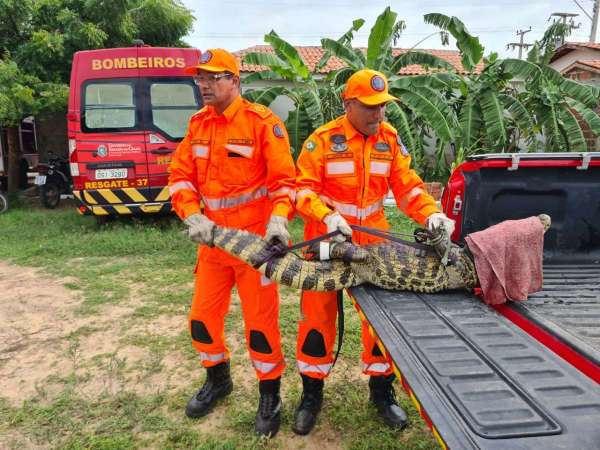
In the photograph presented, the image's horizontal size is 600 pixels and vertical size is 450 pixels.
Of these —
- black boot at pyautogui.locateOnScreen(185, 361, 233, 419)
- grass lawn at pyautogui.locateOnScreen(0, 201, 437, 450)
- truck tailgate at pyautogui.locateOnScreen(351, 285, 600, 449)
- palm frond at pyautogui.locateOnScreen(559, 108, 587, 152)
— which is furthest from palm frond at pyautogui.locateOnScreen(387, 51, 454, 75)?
black boot at pyautogui.locateOnScreen(185, 361, 233, 419)

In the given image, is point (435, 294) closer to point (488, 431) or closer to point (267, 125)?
point (488, 431)

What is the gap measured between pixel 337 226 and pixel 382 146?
22.0 inches

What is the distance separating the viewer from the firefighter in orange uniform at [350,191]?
2299mm

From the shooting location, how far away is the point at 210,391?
2.71m

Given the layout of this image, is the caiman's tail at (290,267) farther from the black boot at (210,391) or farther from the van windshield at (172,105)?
the van windshield at (172,105)

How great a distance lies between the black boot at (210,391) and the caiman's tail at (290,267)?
90cm

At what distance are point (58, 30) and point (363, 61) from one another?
19.2 ft

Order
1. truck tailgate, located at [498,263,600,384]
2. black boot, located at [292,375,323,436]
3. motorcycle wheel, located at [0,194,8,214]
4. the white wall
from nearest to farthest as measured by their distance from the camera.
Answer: truck tailgate, located at [498,263,600,384] → black boot, located at [292,375,323,436] → motorcycle wheel, located at [0,194,8,214] → the white wall

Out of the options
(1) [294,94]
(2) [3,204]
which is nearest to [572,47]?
(1) [294,94]

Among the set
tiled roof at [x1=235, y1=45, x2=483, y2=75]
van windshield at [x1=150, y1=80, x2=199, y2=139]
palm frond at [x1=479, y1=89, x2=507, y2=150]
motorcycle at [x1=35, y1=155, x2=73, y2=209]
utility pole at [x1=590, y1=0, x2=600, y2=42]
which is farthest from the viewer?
utility pole at [x1=590, y1=0, x2=600, y2=42]

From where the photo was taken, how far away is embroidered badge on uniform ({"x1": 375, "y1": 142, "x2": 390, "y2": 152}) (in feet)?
7.86

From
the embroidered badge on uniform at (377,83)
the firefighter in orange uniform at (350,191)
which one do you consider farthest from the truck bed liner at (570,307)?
the embroidered badge on uniform at (377,83)

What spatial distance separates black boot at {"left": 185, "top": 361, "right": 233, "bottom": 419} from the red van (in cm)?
441

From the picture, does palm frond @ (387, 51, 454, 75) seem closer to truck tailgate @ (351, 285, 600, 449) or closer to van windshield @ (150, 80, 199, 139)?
van windshield @ (150, 80, 199, 139)
